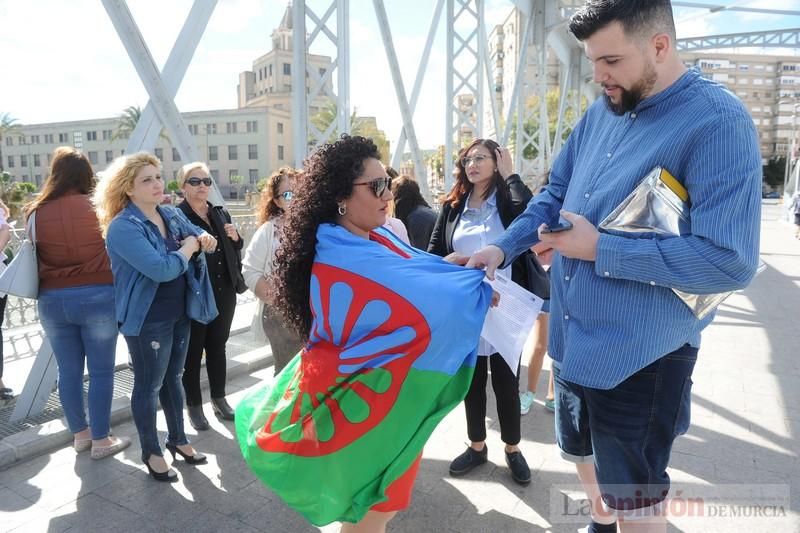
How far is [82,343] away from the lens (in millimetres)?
3529

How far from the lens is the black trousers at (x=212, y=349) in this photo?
395cm

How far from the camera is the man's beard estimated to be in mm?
1569

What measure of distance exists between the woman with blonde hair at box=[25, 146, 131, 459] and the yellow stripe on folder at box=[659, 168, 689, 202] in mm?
3401

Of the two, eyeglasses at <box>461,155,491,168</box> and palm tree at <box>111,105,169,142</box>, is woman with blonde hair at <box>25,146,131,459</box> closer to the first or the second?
eyeglasses at <box>461,155,491,168</box>

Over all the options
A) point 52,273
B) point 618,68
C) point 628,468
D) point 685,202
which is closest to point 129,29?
point 52,273

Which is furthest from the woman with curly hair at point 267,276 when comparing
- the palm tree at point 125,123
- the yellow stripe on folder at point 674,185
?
the palm tree at point 125,123

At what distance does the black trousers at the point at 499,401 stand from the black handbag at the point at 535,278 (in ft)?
1.66

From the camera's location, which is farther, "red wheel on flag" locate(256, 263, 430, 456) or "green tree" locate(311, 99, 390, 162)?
"green tree" locate(311, 99, 390, 162)

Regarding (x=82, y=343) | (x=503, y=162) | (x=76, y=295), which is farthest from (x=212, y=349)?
(x=503, y=162)

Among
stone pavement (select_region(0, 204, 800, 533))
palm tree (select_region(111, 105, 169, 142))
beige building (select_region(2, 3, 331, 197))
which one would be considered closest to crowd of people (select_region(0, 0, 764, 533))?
stone pavement (select_region(0, 204, 800, 533))

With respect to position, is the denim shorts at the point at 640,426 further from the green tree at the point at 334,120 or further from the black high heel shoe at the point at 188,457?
the black high heel shoe at the point at 188,457

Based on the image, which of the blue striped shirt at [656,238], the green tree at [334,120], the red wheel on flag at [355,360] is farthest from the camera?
the green tree at [334,120]

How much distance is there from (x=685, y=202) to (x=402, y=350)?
0.98 metres

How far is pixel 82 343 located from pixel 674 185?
3.65 m
